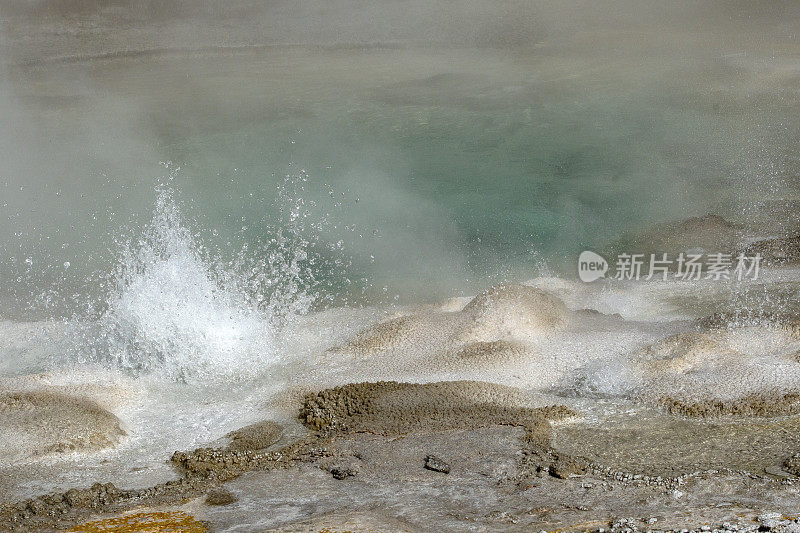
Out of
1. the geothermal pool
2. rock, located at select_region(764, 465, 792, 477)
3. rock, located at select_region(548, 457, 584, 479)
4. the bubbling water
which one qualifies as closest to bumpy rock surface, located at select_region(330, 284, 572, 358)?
the geothermal pool

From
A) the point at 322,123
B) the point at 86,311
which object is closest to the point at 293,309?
the point at 86,311

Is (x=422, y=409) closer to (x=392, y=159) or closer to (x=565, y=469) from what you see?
(x=565, y=469)

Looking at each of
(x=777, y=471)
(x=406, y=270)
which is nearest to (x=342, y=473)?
(x=777, y=471)

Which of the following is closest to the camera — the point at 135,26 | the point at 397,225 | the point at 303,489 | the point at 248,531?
the point at 248,531

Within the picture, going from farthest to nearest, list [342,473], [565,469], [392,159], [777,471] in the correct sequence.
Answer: [392,159], [342,473], [565,469], [777,471]

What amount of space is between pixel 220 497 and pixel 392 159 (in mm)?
6640

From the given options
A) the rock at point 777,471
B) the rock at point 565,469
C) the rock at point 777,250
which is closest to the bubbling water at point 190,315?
the rock at point 565,469

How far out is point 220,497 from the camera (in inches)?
149

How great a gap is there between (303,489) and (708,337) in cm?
256

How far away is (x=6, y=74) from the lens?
13.9 meters

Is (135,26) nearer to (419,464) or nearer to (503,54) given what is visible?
(503,54)

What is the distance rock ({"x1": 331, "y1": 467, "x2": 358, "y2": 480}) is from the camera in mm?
3949

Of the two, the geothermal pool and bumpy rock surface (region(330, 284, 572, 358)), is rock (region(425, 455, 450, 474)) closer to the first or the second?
the geothermal pool

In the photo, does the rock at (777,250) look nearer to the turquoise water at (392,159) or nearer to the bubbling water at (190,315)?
the turquoise water at (392,159)
